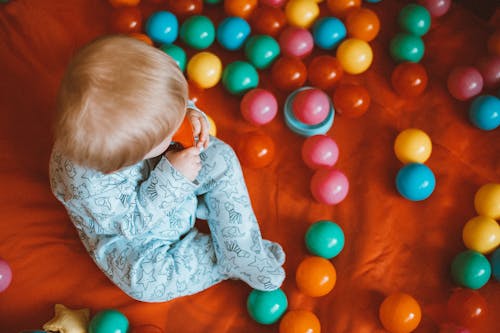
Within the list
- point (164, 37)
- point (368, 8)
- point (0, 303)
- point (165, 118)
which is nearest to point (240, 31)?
point (164, 37)

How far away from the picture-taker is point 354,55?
1415mm

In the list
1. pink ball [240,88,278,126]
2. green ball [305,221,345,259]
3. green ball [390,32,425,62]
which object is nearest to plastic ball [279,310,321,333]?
green ball [305,221,345,259]

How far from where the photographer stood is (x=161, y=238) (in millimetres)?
1173

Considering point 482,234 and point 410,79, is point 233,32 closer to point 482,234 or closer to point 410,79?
point 410,79

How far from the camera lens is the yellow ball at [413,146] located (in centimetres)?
130

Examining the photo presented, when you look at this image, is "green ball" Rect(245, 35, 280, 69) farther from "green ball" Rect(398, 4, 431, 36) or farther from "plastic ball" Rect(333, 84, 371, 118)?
"green ball" Rect(398, 4, 431, 36)

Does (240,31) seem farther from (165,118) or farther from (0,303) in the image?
(0,303)

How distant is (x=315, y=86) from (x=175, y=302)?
2.10 ft

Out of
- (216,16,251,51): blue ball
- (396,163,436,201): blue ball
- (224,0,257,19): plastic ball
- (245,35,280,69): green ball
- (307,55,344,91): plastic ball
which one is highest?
(224,0,257,19): plastic ball

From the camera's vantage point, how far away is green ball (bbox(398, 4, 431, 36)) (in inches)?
56.9

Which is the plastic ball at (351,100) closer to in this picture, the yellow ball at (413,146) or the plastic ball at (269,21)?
the yellow ball at (413,146)

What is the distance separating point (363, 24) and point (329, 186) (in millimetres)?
462

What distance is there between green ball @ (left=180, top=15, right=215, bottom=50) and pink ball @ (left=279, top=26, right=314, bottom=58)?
19cm

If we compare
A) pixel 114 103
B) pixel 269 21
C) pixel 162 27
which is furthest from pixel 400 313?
pixel 162 27
